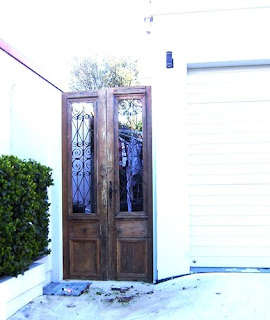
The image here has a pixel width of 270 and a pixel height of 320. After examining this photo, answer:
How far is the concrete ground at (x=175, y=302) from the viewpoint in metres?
3.27

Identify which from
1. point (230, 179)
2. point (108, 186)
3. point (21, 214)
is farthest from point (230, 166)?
point (21, 214)

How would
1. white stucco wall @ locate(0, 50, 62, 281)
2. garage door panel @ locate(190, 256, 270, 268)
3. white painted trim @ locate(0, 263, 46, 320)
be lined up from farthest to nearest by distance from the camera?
1. white stucco wall @ locate(0, 50, 62, 281)
2. garage door panel @ locate(190, 256, 270, 268)
3. white painted trim @ locate(0, 263, 46, 320)

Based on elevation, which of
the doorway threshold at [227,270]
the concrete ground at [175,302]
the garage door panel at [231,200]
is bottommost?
the concrete ground at [175,302]

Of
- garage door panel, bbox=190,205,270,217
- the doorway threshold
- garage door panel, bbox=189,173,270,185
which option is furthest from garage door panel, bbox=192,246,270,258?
garage door panel, bbox=189,173,270,185

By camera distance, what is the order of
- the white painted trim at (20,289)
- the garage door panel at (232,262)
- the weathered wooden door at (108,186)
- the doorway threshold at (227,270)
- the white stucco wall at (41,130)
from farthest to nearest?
the white stucco wall at (41,130), the weathered wooden door at (108,186), the garage door panel at (232,262), the doorway threshold at (227,270), the white painted trim at (20,289)

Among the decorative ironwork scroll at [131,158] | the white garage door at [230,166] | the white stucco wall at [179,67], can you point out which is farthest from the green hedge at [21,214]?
the white garage door at [230,166]

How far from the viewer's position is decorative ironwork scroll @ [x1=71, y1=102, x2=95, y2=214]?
4688 mm

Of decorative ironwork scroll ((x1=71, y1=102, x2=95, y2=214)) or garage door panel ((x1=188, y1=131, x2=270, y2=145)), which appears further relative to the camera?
decorative ironwork scroll ((x1=71, y1=102, x2=95, y2=214))

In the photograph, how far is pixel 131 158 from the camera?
4613mm

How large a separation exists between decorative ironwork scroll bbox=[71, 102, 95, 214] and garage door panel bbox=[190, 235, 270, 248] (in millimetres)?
1519

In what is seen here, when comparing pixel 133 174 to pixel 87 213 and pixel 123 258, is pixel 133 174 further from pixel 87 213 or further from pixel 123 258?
pixel 123 258

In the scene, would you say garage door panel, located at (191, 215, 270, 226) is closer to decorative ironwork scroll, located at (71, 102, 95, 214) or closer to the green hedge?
decorative ironwork scroll, located at (71, 102, 95, 214)

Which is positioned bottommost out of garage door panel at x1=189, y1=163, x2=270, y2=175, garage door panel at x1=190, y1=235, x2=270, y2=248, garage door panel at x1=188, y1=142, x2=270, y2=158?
garage door panel at x1=190, y1=235, x2=270, y2=248

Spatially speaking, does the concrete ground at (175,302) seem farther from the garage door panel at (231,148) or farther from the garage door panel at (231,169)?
the garage door panel at (231,148)
